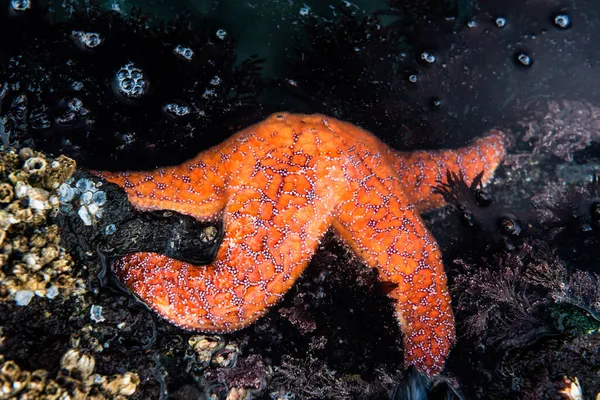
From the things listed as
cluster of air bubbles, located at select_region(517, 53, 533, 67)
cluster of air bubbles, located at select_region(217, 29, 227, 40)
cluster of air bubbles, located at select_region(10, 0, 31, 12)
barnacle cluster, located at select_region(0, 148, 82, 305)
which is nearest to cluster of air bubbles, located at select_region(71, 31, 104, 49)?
cluster of air bubbles, located at select_region(10, 0, 31, 12)

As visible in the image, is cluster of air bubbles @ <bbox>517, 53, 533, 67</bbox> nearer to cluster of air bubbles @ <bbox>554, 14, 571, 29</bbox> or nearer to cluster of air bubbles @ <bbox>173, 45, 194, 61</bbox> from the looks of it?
cluster of air bubbles @ <bbox>554, 14, 571, 29</bbox>

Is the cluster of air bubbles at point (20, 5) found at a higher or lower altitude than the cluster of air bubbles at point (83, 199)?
higher

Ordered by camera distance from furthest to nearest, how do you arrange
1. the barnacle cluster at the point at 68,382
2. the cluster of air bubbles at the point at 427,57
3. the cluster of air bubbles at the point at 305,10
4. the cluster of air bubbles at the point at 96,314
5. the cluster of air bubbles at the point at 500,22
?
the cluster of air bubbles at the point at 500,22 → the cluster of air bubbles at the point at 427,57 → the cluster of air bubbles at the point at 305,10 → the cluster of air bubbles at the point at 96,314 → the barnacle cluster at the point at 68,382

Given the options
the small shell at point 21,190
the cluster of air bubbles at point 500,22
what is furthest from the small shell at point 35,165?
the cluster of air bubbles at point 500,22

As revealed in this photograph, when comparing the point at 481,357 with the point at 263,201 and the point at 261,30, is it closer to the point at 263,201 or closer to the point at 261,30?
A: the point at 263,201

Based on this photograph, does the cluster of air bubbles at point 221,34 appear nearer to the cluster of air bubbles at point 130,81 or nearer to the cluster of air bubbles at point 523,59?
the cluster of air bubbles at point 130,81
